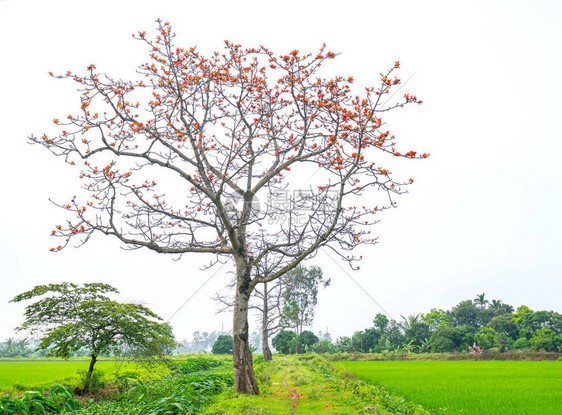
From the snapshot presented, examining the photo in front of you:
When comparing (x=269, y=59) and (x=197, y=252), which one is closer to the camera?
(x=269, y=59)

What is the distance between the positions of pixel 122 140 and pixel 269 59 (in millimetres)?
3882

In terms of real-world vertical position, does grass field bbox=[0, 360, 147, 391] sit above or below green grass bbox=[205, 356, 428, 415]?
above

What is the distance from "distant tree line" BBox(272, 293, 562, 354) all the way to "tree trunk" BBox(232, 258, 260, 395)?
2189cm

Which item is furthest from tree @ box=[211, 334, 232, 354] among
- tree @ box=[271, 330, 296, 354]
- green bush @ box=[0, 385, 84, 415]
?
green bush @ box=[0, 385, 84, 415]

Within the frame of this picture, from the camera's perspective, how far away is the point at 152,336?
10.5 metres

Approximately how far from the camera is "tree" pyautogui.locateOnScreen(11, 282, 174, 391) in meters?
9.65

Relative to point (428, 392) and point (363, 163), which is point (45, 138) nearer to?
point (363, 163)

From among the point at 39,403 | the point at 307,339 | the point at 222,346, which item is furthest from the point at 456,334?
the point at 39,403

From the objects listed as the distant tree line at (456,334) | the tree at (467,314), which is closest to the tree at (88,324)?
the distant tree line at (456,334)

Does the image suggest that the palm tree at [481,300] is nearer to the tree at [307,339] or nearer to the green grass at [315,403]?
the tree at [307,339]

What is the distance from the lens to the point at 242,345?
8.99m

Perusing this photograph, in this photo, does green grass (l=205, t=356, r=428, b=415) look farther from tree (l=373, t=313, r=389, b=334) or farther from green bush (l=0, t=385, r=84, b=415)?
tree (l=373, t=313, r=389, b=334)

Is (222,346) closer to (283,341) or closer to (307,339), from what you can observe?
(283,341)

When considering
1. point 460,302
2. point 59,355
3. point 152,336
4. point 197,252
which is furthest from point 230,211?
point 460,302
